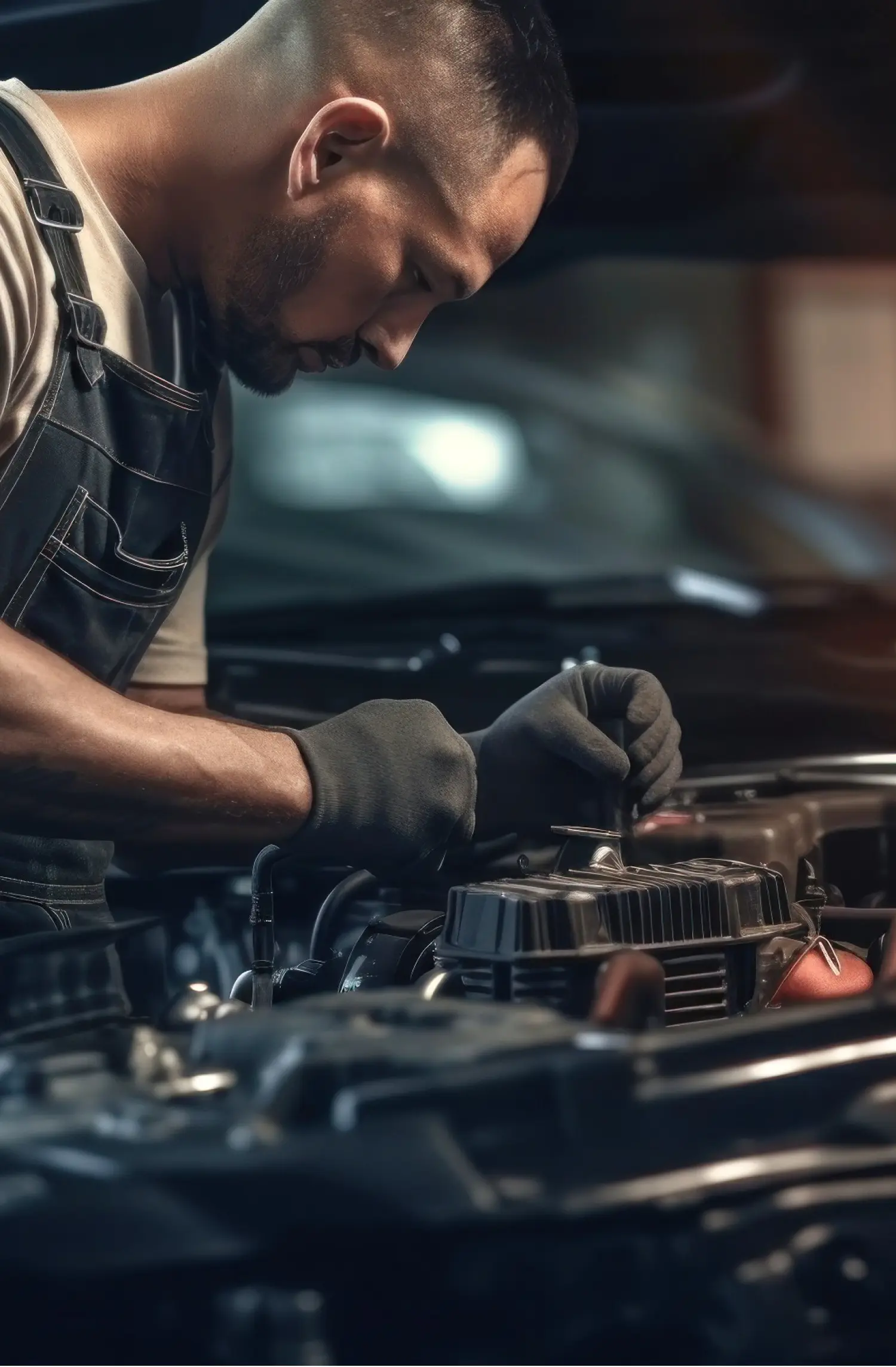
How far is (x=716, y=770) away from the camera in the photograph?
5.09 ft

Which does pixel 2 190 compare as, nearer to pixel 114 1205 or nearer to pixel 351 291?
pixel 351 291

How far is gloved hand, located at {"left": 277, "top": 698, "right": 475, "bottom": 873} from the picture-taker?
1.26 metres

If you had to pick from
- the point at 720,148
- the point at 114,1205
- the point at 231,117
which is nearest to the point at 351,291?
the point at 231,117

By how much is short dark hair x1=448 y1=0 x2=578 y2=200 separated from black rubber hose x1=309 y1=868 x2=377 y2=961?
0.68 m

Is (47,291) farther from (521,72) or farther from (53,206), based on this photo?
(521,72)

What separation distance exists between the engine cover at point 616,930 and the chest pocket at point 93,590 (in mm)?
502

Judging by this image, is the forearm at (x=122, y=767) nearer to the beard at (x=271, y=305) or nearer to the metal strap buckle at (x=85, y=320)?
the metal strap buckle at (x=85, y=320)

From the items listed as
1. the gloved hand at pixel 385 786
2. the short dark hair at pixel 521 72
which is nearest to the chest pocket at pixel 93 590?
the gloved hand at pixel 385 786

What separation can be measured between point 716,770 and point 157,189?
784 millimetres

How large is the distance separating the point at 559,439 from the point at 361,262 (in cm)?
39

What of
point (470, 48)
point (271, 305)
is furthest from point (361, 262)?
point (470, 48)

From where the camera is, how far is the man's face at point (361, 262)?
137 centimetres

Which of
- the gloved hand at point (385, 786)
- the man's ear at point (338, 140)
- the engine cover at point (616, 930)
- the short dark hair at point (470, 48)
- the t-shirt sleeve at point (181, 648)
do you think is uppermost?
the short dark hair at point (470, 48)

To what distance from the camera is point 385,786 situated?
50.0 inches
